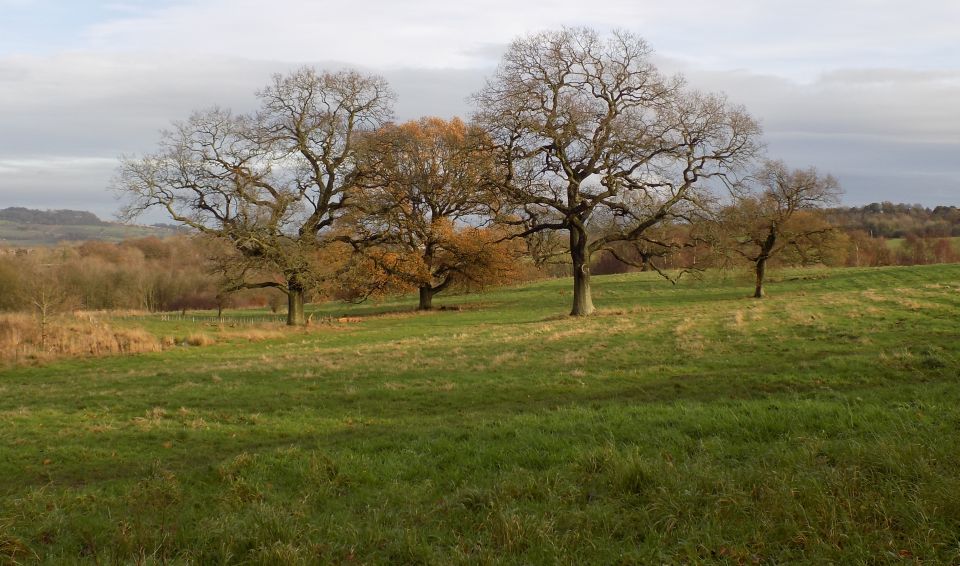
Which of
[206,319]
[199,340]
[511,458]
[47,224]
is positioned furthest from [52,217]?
[511,458]

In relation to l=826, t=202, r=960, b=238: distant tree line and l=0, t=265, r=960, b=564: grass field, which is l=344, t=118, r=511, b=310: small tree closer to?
l=0, t=265, r=960, b=564: grass field

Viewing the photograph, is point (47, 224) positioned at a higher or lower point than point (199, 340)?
higher

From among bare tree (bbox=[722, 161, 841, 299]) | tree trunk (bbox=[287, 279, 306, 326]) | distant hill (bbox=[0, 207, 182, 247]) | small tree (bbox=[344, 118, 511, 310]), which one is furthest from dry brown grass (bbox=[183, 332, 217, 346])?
distant hill (bbox=[0, 207, 182, 247])

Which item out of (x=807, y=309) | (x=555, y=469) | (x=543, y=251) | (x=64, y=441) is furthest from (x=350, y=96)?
(x=555, y=469)

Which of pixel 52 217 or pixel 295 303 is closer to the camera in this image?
pixel 295 303

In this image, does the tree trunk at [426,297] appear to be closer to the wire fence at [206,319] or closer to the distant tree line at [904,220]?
the wire fence at [206,319]

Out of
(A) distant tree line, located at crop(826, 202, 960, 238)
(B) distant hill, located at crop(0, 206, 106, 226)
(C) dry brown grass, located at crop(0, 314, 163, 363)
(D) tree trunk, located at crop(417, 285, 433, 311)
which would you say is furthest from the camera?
(B) distant hill, located at crop(0, 206, 106, 226)

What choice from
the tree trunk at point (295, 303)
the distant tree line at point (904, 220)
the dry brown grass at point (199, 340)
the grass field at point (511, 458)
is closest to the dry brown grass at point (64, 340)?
the dry brown grass at point (199, 340)

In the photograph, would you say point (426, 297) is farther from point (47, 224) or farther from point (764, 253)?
point (47, 224)

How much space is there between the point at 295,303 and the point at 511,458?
30395 millimetres

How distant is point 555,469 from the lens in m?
6.40

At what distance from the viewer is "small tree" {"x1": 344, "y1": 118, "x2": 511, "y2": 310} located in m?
37.0

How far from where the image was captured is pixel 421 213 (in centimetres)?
4109

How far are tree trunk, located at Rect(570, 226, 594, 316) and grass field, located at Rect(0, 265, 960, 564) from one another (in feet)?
45.3
